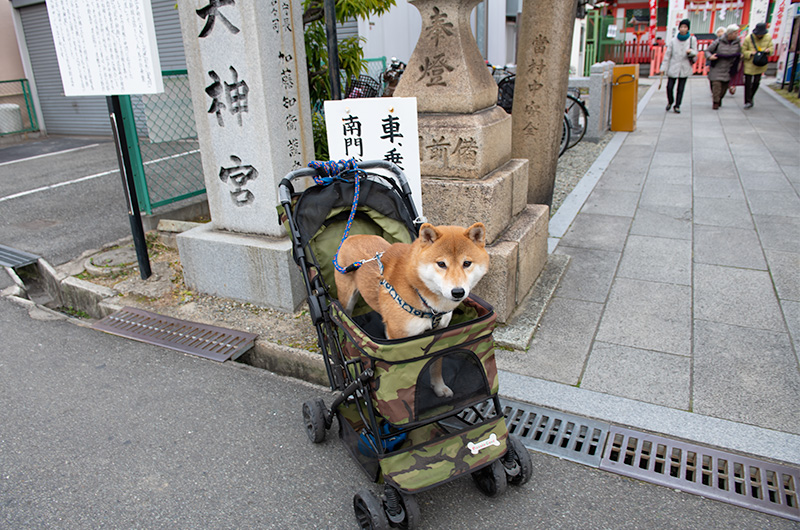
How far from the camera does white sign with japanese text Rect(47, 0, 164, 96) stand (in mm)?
4297

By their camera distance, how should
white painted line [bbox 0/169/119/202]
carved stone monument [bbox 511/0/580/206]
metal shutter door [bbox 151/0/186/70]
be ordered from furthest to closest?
metal shutter door [bbox 151/0/186/70] < white painted line [bbox 0/169/119/202] < carved stone monument [bbox 511/0/580/206]

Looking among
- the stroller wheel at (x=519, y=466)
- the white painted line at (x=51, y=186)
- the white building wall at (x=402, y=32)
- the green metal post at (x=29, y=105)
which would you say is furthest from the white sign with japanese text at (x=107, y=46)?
the green metal post at (x=29, y=105)

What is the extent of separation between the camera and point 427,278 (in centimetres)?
240

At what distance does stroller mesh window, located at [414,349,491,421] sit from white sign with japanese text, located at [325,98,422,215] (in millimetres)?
1620

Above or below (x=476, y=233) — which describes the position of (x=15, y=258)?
below

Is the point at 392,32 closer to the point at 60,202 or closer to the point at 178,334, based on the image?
the point at 60,202

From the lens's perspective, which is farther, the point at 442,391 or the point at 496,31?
the point at 496,31

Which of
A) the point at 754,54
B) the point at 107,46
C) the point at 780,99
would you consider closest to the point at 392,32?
the point at 754,54

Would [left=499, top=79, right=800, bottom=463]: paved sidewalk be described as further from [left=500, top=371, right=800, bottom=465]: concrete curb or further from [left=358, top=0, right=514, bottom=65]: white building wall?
[left=358, top=0, right=514, bottom=65]: white building wall

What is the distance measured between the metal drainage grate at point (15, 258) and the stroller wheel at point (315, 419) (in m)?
4.52

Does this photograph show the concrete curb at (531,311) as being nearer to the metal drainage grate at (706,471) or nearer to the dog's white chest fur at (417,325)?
the metal drainage grate at (706,471)

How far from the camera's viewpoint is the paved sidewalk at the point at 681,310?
324 cm

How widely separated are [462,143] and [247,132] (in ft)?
5.73

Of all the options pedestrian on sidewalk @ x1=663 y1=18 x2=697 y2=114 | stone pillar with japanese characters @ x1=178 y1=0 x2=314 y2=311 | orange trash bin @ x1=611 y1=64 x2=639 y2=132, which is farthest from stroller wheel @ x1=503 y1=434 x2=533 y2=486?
pedestrian on sidewalk @ x1=663 y1=18 x2=697 y2=114
